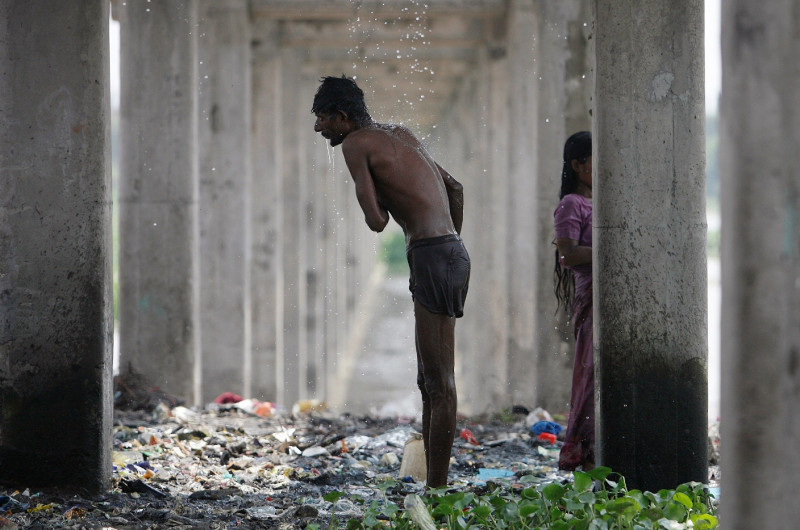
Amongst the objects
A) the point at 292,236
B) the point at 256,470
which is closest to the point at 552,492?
the point at 256,470

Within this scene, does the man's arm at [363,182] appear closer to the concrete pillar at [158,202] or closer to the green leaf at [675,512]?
the green leaf at [675,512]

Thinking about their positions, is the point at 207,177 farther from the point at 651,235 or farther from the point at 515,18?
the point at 651,235

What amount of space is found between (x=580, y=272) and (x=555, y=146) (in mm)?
4014

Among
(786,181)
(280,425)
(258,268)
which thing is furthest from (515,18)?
(786,181)

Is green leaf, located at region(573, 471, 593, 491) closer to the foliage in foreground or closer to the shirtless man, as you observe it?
the foliage in foreground

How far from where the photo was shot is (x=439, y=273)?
4938mm

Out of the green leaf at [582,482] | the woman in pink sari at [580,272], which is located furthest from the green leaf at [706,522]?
the woman in pink sari at [580,272]

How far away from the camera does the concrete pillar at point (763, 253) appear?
9.75 feet

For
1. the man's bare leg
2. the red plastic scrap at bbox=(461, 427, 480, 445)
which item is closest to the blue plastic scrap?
the red plastic scrap at bbox=(461, 427, 480, 445)

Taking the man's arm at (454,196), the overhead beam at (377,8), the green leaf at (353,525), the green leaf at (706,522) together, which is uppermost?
the overhead beam at (377,8)

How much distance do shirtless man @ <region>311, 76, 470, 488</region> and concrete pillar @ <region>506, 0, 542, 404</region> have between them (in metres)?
5.78

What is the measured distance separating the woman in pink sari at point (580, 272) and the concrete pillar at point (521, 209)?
479 centimetres

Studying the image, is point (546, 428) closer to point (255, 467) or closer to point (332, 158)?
→ point (255, 467)

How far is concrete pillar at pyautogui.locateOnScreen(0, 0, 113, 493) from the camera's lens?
5035mm
